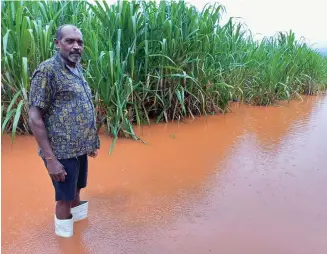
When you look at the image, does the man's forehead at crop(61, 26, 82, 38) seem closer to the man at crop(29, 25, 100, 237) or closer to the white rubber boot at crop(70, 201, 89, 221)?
the man at crop(29, 25, 100, 237)

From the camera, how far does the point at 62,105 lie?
1.54m

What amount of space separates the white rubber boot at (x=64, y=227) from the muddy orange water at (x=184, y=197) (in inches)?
1.5

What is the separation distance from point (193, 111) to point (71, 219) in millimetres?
2922

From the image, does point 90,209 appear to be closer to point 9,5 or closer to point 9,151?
point 9,151

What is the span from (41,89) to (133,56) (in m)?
1.98

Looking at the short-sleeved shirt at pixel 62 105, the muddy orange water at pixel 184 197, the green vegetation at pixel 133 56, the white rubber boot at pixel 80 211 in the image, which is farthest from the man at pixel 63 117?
the green vegetation at pixel 133 56

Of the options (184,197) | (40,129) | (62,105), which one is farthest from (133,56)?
(40,129)

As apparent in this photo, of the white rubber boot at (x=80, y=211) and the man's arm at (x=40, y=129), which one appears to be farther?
the white rubber boot at (x=80, y=211)

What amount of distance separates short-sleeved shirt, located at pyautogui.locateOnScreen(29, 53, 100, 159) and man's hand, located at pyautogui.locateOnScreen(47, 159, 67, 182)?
62 mm

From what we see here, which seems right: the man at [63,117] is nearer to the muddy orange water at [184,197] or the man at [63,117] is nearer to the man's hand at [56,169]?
the man's hand at [56,169]

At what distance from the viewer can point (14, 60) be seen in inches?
117

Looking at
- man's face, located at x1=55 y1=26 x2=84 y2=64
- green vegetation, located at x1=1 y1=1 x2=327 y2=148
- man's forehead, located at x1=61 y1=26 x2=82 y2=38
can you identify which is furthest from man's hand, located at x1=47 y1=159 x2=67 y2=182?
green vegetation, located at x1=1 y1=1 x2=327 y2=148

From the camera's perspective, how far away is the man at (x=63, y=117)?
1476 mm

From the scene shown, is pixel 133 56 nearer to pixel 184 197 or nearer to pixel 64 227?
pixel 184 197
